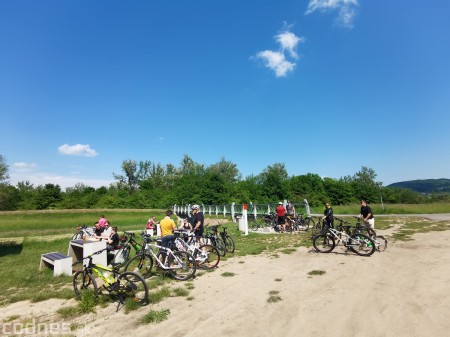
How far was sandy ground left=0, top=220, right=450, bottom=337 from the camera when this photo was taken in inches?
162

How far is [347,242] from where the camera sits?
9.12 meters

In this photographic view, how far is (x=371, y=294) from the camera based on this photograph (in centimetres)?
528

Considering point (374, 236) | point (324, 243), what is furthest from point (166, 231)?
point (374, 236)

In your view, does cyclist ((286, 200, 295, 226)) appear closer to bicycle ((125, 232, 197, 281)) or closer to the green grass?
bicycle ((125, 232, 197, 281))

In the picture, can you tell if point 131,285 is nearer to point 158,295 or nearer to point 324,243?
point 158,295

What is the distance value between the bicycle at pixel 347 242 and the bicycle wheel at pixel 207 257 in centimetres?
382

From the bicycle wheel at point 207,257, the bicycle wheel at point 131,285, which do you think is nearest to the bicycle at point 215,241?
the bicycle wheel at point 207,257

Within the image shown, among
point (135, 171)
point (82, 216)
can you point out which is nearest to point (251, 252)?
point (82, 216)

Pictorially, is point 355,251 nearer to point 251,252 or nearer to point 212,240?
point 251,252

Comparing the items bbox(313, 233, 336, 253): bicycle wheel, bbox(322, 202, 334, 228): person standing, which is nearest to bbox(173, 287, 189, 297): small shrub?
bbox(313, 233, 336, 253): bicycle wheel

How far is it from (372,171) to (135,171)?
63858 millimetres

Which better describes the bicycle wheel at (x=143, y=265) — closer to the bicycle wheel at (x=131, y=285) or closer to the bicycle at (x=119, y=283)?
the bicycle at (x=119, y=283)

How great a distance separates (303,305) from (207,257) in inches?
144

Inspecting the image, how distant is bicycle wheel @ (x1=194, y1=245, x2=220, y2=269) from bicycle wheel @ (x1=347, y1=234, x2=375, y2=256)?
4.59m
